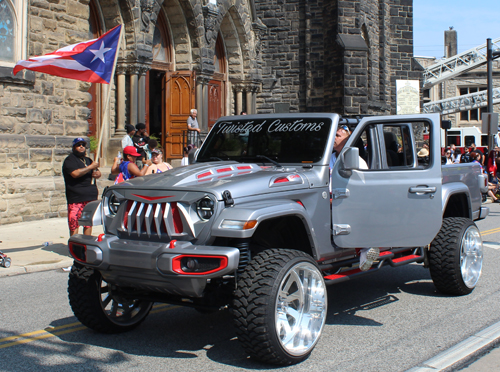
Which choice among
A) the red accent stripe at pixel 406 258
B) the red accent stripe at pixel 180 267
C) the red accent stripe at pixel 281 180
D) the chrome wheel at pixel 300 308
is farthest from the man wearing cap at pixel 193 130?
the red accent stripe at pixel 180 267

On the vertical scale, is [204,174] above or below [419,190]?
above

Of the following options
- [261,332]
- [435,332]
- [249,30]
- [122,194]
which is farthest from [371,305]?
[249,30]

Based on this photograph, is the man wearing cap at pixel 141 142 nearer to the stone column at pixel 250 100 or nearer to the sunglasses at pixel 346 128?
the sunglasses at pixel 346 128

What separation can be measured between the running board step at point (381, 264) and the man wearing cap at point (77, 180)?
5.12 metres

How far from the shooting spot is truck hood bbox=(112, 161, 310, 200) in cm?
453

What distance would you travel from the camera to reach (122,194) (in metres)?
4.79

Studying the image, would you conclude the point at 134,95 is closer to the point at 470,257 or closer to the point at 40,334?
the point at 470,257

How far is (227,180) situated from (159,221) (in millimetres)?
649

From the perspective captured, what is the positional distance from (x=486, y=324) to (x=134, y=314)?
3307 millimetres

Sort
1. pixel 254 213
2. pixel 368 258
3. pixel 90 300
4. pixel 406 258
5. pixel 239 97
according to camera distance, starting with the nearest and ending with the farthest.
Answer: pixel 254 213, pixel 90 300, pixel 368 258, pixel 406 258, pixel 239 97

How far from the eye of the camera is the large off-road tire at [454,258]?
6312 millimetres

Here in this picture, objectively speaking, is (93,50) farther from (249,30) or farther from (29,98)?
(249,30)

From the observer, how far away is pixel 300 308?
14.9 feet

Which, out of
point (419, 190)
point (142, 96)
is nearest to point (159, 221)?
point (419, 190)
